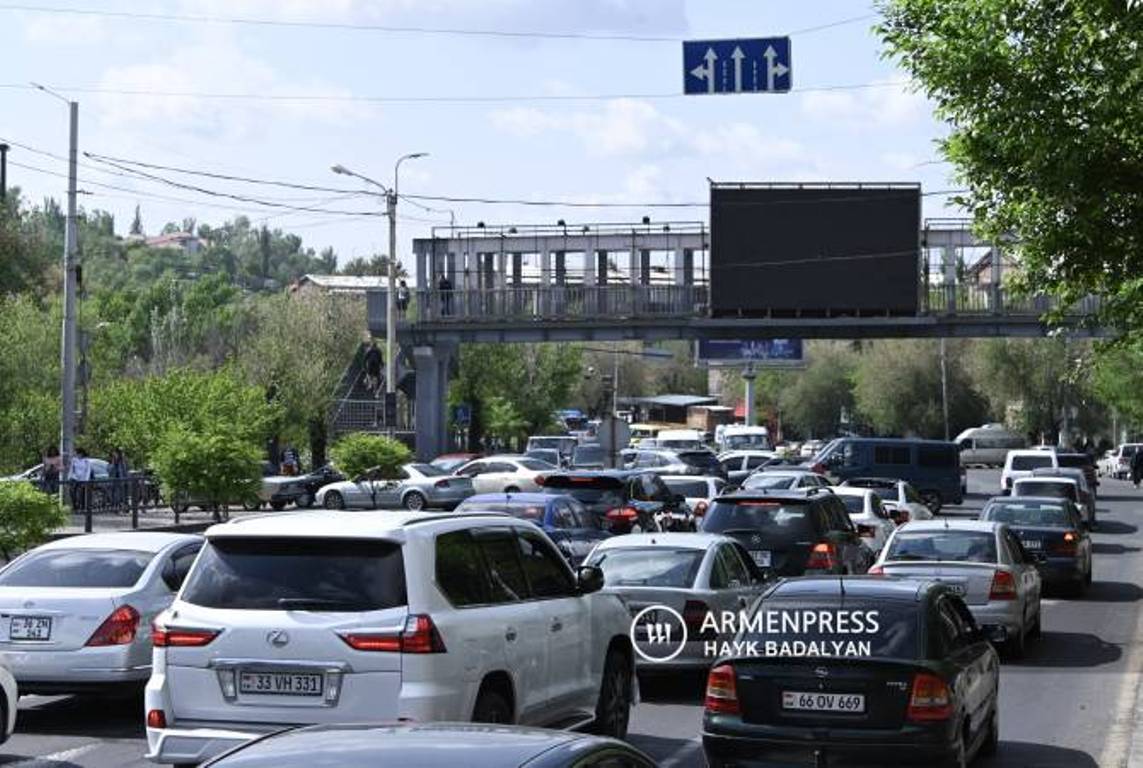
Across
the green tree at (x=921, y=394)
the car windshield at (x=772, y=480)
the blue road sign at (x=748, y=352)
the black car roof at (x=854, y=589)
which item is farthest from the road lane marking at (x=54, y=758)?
the green tree at (x=921, y=394)

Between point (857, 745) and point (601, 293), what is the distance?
5289 centimetres

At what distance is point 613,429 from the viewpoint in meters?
43.3

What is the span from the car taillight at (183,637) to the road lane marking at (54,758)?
9.49 ft

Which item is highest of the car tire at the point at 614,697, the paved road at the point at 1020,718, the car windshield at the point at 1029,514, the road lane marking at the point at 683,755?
the car windshield at the point at 1029,514

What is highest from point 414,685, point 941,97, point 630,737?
point 941,97

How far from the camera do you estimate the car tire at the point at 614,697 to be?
513 inches

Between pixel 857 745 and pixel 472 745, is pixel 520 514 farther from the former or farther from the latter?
pixel 472 745

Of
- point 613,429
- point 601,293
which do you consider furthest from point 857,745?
point 601,293

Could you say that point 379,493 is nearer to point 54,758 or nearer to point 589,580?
point 54,758

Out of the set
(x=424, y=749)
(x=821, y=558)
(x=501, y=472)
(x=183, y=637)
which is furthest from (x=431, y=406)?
(x=424, y=749)

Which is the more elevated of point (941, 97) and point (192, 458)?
point (941, 97)

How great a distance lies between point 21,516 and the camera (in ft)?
80.0

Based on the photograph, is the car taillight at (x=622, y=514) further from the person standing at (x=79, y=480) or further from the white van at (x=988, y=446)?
the white van at (x=988, y=446)

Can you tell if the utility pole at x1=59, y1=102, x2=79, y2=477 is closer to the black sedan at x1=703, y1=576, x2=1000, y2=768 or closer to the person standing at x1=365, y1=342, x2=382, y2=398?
the person standing at x1=365, y1=342, x2=382, y2=398
